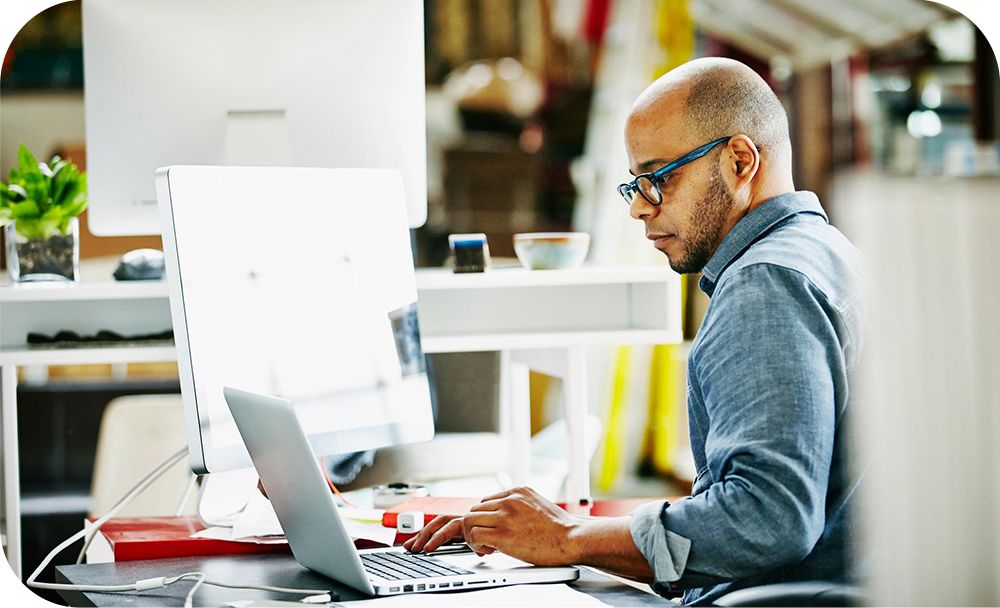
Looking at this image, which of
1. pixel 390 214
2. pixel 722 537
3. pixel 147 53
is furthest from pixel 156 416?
pixel 722 537

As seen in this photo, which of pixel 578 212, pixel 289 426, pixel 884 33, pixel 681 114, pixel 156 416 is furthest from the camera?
pixel 578 212

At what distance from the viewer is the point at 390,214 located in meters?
1.54

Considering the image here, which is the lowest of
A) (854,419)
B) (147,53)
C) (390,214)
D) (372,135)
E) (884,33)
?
(854,419)

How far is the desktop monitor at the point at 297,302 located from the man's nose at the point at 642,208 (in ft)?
1.06

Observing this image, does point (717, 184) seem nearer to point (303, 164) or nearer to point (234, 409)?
point (234, 409)

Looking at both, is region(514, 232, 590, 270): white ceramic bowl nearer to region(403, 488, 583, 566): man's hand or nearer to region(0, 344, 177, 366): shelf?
region(0, 344, 177, 366): shelf

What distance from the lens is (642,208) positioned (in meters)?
1.39

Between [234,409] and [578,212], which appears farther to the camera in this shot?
[578,212]

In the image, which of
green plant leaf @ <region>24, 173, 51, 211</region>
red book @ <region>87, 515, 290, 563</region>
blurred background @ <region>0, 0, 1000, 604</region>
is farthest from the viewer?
blurred background @ <region>0, 0, 1000, 604</region>

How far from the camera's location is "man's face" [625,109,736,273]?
1329 mm

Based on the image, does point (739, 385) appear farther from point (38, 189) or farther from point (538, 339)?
point (38, 189)

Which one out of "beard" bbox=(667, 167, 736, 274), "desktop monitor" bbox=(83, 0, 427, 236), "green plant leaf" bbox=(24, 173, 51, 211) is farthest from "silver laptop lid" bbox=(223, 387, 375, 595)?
"green plant leaf" bbox=(24, 173, 51, 211)

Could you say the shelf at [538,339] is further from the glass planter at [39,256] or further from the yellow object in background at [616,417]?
the yellow object in background at [616,417]

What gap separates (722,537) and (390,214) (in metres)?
0.69
